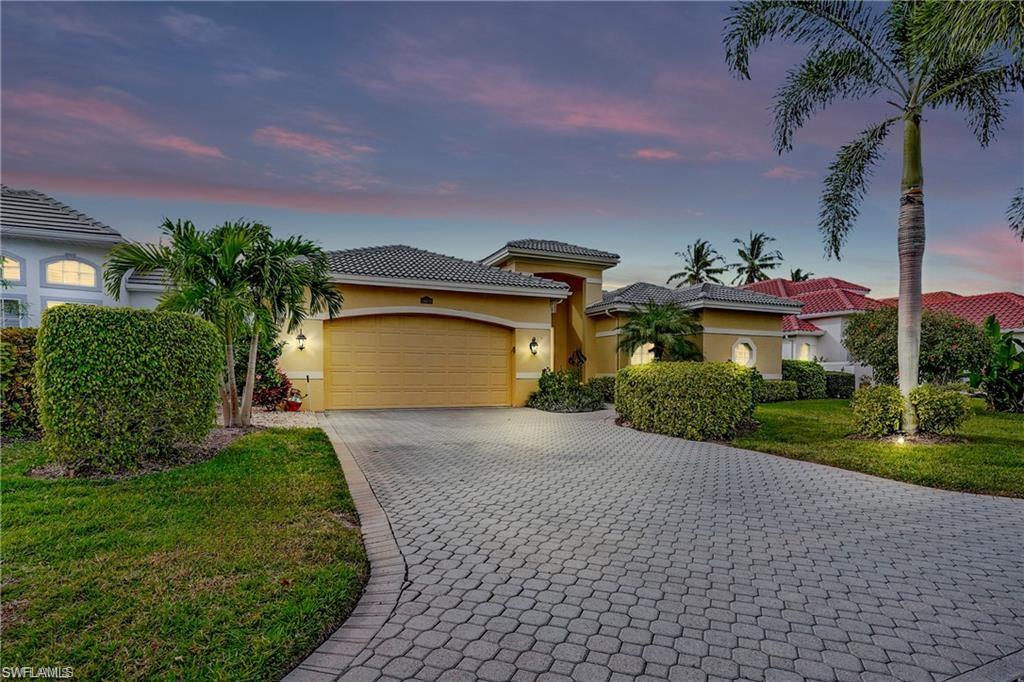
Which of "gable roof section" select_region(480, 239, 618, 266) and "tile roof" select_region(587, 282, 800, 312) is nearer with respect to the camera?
"tile roof" select_region(587, 282, 800, 312)

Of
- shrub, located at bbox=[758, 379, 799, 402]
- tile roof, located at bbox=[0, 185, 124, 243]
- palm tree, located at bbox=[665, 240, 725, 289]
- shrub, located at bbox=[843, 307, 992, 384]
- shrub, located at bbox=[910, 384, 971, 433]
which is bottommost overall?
shrub, located at bbox=[758, 379, 799, 402]

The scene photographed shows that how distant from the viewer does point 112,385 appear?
6000mm

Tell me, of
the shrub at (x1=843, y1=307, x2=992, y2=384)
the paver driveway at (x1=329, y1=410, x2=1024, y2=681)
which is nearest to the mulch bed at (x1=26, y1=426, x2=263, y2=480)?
the paver driveway at (x1=329, y1=410, x2=1024, y2=681)

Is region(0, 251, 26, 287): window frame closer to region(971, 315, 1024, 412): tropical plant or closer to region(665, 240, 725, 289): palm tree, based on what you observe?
region(971, 315, 1024, 412): tropical plant

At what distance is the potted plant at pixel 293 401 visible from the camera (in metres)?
13.9

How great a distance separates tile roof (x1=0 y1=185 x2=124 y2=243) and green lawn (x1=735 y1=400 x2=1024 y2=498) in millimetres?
18112

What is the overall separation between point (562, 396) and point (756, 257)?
1548 inches

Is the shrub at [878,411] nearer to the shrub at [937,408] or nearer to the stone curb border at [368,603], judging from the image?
the shrub at [937,408]

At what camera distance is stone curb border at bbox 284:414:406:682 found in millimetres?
2664

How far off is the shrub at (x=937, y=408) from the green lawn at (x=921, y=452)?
Result: 47 cm

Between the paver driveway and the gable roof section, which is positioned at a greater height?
the gable roof section

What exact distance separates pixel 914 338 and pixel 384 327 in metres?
13.5

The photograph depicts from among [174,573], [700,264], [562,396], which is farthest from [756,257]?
[174,573]

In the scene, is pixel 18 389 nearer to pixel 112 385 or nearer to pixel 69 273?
pixel 112 385
